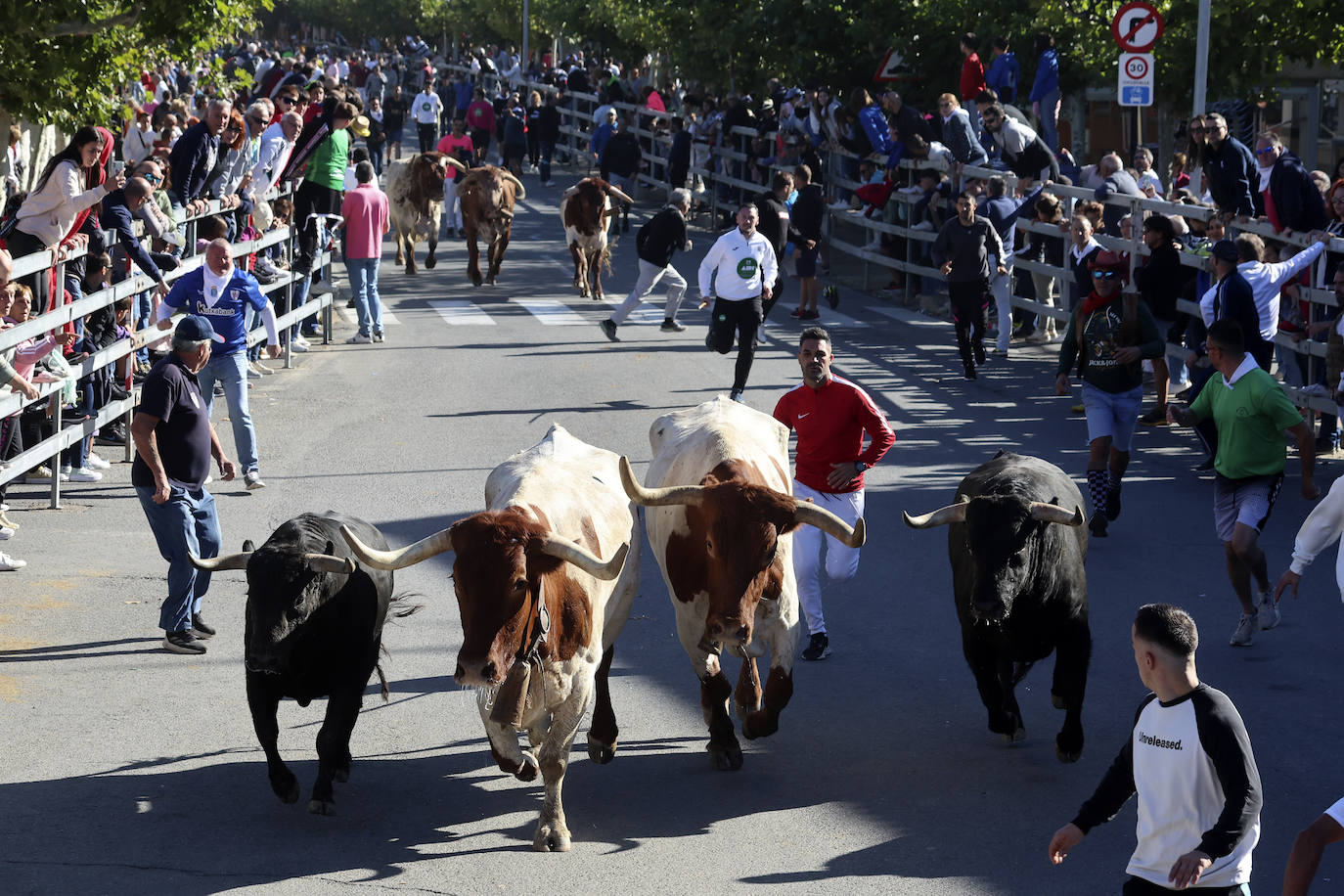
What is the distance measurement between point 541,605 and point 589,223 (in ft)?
55.8

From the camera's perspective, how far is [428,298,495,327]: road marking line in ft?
73.2

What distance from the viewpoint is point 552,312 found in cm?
2312

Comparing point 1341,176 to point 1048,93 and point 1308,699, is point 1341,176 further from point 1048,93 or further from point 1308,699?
point 1308,699

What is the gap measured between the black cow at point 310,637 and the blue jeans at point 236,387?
18.2ft

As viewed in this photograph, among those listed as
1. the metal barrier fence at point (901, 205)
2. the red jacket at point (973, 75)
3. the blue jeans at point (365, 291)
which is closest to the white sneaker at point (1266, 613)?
the metal barrier fence at point (901, 205)

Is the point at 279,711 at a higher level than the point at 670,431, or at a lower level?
lower

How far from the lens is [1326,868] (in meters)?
6.97

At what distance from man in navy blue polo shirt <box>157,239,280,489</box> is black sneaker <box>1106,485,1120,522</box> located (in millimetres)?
6771

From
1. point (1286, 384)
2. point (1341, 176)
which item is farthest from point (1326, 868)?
point (1341, 176)

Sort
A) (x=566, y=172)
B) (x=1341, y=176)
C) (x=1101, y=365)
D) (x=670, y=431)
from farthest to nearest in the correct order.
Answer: (x=566, y=172), (x=1341, y=176), (x=1101, y=365), (x=670, y=431)

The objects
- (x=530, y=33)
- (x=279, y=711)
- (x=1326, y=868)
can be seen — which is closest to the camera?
(x=1326, y=868)

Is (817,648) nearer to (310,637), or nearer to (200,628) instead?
(310,637)

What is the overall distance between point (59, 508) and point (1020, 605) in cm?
796

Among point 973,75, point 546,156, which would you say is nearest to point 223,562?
point 973,75
